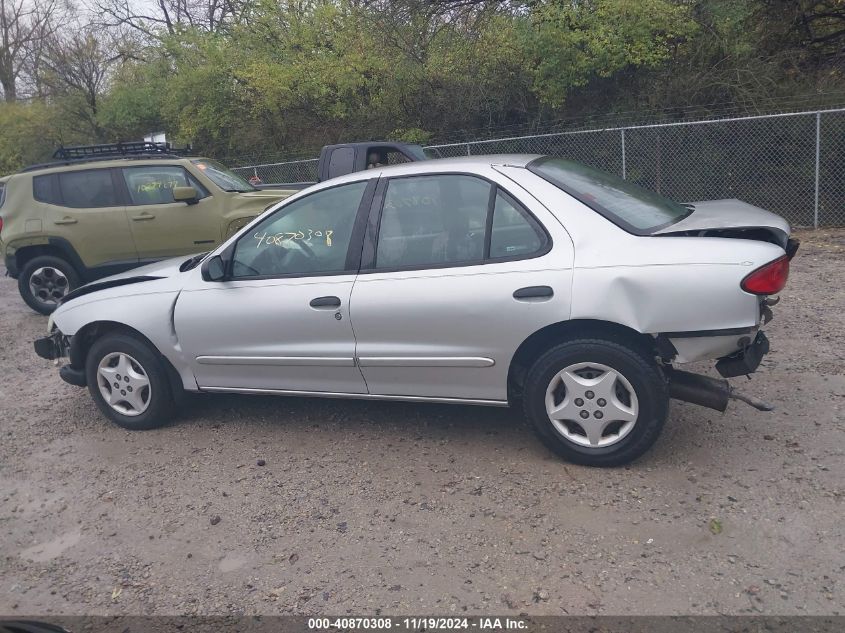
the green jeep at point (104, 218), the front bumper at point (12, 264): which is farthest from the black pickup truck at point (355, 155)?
the front bumper at point (12, 264)

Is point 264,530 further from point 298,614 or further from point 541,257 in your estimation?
point 541,257

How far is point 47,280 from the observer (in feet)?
30.6

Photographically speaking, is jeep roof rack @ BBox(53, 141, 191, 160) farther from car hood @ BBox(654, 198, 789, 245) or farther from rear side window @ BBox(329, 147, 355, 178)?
Result: car hood @ BBox(654, 198, 789, 245)

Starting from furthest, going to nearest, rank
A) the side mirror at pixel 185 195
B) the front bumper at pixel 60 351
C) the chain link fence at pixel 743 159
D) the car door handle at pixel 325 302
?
the chain link fence at pixel 743 159
the side mirror at pixel 185 195
the front bumper at pixel 60 351
the car door handle at pixel 325 302

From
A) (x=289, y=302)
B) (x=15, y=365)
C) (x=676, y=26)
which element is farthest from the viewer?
(x=676, y=26)

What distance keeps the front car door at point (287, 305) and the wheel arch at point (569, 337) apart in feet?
3.27

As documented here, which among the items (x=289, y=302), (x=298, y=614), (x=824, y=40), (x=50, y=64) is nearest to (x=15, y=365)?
(x=289, y=302)

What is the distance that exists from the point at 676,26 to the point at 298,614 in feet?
39.4

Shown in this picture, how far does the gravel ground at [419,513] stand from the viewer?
3.20 metres

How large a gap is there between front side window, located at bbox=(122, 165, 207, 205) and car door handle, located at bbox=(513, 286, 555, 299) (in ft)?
20.9

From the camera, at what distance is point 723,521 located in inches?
140

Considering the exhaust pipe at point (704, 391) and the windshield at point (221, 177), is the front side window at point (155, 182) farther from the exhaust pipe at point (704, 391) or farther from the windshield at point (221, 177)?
the exhaust pipe at point (704, 391)

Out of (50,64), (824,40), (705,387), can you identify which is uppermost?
(50,64)

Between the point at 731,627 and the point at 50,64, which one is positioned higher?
the point at 50,64
